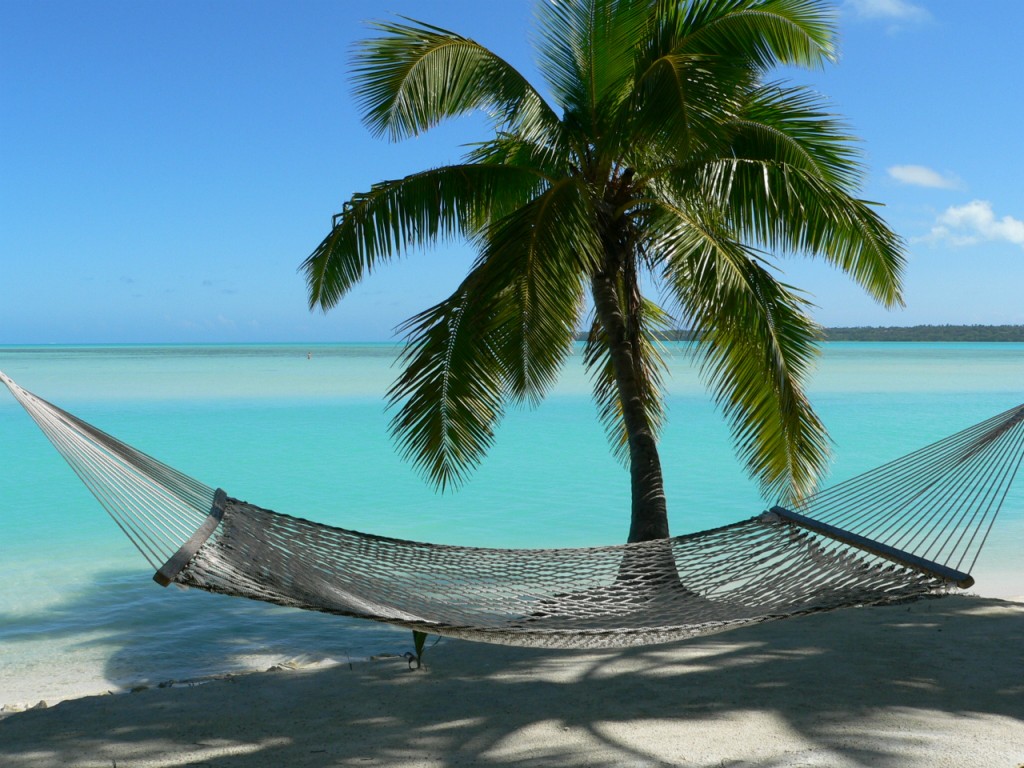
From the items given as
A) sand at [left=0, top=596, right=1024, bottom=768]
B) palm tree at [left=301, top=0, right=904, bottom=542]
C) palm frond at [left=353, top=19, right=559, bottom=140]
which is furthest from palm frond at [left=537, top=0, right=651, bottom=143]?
sand at [left=0, top=596, right=1024, bottom=768]

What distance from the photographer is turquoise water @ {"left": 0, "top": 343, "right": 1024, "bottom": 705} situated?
4332 millimetres

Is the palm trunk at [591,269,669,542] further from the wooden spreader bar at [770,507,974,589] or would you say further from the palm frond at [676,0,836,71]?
the wooden spreader bar at [770,507,974,589]

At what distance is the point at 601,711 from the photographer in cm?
270

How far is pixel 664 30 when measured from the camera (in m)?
3.85

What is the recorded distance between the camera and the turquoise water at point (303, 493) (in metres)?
4.33

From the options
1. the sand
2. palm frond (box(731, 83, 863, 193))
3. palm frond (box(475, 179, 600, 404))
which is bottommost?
the sand

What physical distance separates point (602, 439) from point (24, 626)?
9.69 m

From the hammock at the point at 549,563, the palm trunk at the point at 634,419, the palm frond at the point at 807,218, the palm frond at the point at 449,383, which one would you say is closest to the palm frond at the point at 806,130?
the palm frond at the point at 807,218

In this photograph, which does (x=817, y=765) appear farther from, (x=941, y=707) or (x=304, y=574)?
(x=304, y=574)

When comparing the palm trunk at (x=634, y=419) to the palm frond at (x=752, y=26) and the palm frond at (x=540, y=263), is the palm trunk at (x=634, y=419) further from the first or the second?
the palm frond at (x=752, y=26)

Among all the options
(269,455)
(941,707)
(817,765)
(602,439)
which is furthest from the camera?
(602,439)

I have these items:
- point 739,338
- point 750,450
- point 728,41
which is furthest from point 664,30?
point 750,450

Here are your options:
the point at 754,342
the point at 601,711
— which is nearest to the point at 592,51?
the point at 754,342

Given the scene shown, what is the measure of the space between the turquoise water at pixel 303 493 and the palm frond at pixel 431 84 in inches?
90.7
